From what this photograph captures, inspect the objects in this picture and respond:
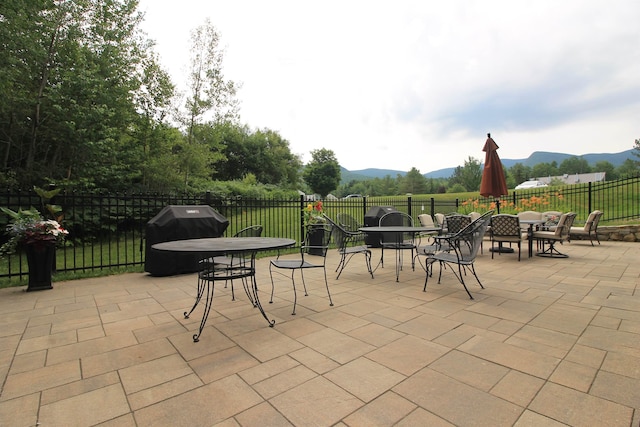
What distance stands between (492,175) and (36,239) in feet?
25.9

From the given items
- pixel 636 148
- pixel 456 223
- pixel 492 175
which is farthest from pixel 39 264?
pixel 636 148

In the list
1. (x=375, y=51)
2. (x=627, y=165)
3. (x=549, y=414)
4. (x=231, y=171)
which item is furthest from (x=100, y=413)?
(x=627, y=165)

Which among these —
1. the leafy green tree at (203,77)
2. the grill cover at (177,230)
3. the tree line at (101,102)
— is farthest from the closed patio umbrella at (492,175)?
the leafy green tree at (203,77)

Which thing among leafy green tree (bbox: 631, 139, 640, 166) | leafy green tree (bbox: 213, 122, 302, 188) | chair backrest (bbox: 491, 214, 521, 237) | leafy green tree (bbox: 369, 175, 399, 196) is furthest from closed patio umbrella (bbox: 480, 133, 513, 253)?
leafy green tree (bbox: 369, 175, 399, 196)

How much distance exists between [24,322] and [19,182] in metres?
6.12

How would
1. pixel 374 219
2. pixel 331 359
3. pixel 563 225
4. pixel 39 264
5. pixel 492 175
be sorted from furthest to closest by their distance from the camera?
pixel 374 219, pixel 492 175, pixel 563 225, pixel 39 264, pixel 331 359

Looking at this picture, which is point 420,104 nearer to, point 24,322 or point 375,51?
point 375,51

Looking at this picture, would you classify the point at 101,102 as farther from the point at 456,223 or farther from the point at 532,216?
the point at 532,216

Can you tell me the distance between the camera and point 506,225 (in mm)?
5668

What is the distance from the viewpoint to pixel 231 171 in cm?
3139

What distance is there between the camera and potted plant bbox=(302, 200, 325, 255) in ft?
20.8

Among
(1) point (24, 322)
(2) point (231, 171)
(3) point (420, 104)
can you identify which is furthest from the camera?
(2) point (231, 171)

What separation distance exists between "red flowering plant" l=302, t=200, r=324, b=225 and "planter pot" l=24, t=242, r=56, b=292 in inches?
168

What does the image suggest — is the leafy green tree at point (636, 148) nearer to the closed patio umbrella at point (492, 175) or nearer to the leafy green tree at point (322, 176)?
the leafy green tree at point (322, 176)
